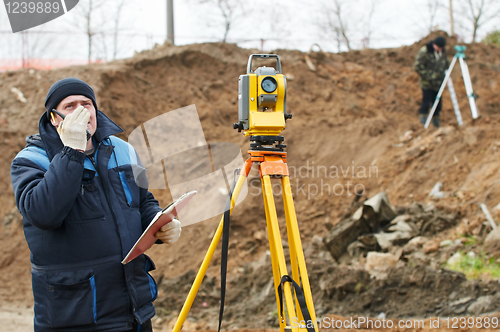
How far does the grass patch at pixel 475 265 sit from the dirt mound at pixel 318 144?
9.8 inches

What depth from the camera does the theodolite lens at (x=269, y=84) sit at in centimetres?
221

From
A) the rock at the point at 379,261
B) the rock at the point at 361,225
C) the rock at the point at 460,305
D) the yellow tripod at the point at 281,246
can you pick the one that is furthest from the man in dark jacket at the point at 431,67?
the yellow tripod at the point at 281,246

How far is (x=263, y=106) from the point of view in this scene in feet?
7.39

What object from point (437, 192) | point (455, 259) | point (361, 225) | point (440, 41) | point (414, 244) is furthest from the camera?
point (440, 41)

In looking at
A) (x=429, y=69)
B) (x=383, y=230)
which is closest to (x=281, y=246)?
(x=383, y=230)

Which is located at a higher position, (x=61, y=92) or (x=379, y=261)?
(x=61, y=92)

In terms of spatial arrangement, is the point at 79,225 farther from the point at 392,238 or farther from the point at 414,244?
the point at 414,244

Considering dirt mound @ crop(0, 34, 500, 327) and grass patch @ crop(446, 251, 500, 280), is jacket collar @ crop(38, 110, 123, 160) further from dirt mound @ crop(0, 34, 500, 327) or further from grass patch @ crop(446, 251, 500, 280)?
grass patch @ crop(446, 251, 500, 280)

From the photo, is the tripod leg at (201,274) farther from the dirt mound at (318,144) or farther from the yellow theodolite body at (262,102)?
the dirt mound at (318,144)

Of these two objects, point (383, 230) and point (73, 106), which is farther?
point (383, 230)

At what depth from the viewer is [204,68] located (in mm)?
9773

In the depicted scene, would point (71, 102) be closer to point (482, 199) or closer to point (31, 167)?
point (31, 167)

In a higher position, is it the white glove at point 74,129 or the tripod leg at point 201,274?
the white glove at point 74,129

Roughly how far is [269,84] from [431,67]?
748 cm
